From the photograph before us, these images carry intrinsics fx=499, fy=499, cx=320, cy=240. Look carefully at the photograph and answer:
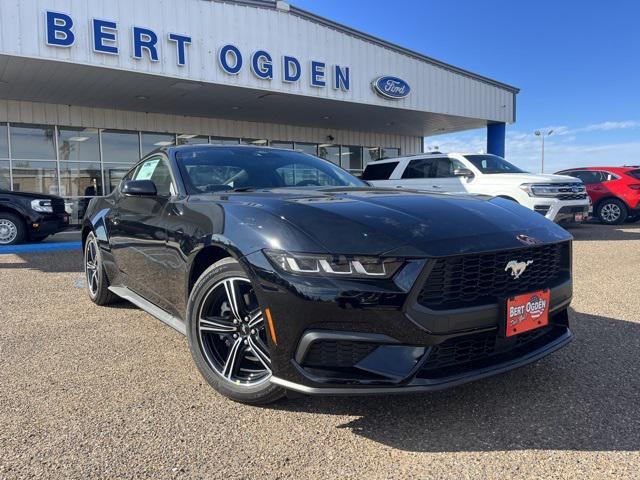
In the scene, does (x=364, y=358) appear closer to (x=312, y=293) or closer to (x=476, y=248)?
(x=312, y=293)

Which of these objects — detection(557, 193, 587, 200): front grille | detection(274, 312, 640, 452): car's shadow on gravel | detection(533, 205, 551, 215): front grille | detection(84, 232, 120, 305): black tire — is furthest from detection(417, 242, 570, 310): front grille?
detection(557, 193, 587, 200): front grille

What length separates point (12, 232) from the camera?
9523 millimetres

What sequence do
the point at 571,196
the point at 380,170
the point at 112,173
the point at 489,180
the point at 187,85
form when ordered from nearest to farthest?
the point at 571,196, the point at 489,180, the point at 187,85, the point at 380,170, the point at 112,173

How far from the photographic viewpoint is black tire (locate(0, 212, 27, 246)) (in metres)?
9.46

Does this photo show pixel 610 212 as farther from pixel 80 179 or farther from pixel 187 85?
pixel 80 179

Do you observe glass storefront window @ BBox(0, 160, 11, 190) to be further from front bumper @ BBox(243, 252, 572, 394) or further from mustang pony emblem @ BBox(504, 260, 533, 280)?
mustang pony emblem @ BBox(504, 260, 533, 280)

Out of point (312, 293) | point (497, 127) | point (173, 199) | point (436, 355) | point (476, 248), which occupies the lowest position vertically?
point (436, 355)

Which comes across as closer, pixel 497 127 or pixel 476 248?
pixel 476 248

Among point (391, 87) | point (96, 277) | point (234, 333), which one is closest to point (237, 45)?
point (391, 87)

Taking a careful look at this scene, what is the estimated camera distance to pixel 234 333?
2.63m

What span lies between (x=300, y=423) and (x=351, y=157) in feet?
61.6

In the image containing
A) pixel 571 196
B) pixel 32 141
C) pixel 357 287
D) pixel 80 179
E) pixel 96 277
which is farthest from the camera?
pixel 80 179

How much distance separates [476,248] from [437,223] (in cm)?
23

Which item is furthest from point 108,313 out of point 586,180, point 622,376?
point 586,180
